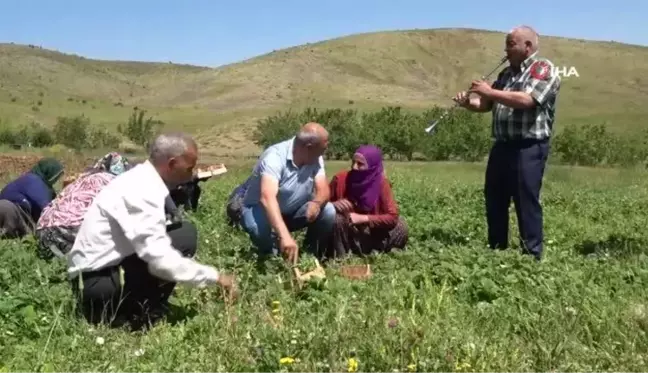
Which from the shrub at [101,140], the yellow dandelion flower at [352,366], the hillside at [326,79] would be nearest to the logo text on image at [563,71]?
the yellow dandelion flower at [352,366]

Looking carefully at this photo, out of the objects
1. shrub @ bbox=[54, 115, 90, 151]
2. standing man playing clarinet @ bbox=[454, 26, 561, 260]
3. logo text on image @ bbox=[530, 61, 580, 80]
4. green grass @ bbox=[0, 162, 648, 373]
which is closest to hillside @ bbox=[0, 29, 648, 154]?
shrub @ bbox=[54, 115, 90, 151]

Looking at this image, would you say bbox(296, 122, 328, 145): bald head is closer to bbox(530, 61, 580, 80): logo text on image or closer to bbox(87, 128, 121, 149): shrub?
bbox(530, 61, 580, 80): logo text on image

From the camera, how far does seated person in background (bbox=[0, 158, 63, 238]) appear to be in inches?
307

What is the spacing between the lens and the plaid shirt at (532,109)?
6.31m

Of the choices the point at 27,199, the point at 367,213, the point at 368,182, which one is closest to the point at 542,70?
the point at 368,182

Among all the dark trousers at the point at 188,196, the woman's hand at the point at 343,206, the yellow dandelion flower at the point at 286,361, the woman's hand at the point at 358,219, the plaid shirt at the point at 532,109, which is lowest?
the dark trousers at the point at 188,196

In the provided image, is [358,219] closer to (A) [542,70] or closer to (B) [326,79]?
(A) [542,70]

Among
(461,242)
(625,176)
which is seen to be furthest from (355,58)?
(461,242)

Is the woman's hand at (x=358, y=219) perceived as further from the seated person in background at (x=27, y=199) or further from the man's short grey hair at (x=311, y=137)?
the seated person in background at (x=27, y=199)

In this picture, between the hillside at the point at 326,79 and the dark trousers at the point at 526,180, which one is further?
the hillside at the point at 326,79

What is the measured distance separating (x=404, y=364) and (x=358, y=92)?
9743cm

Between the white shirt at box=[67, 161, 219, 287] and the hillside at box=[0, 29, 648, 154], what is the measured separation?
63.5 meters

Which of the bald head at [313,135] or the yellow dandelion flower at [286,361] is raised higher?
the bald head at [313,135]

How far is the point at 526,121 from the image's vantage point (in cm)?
641
